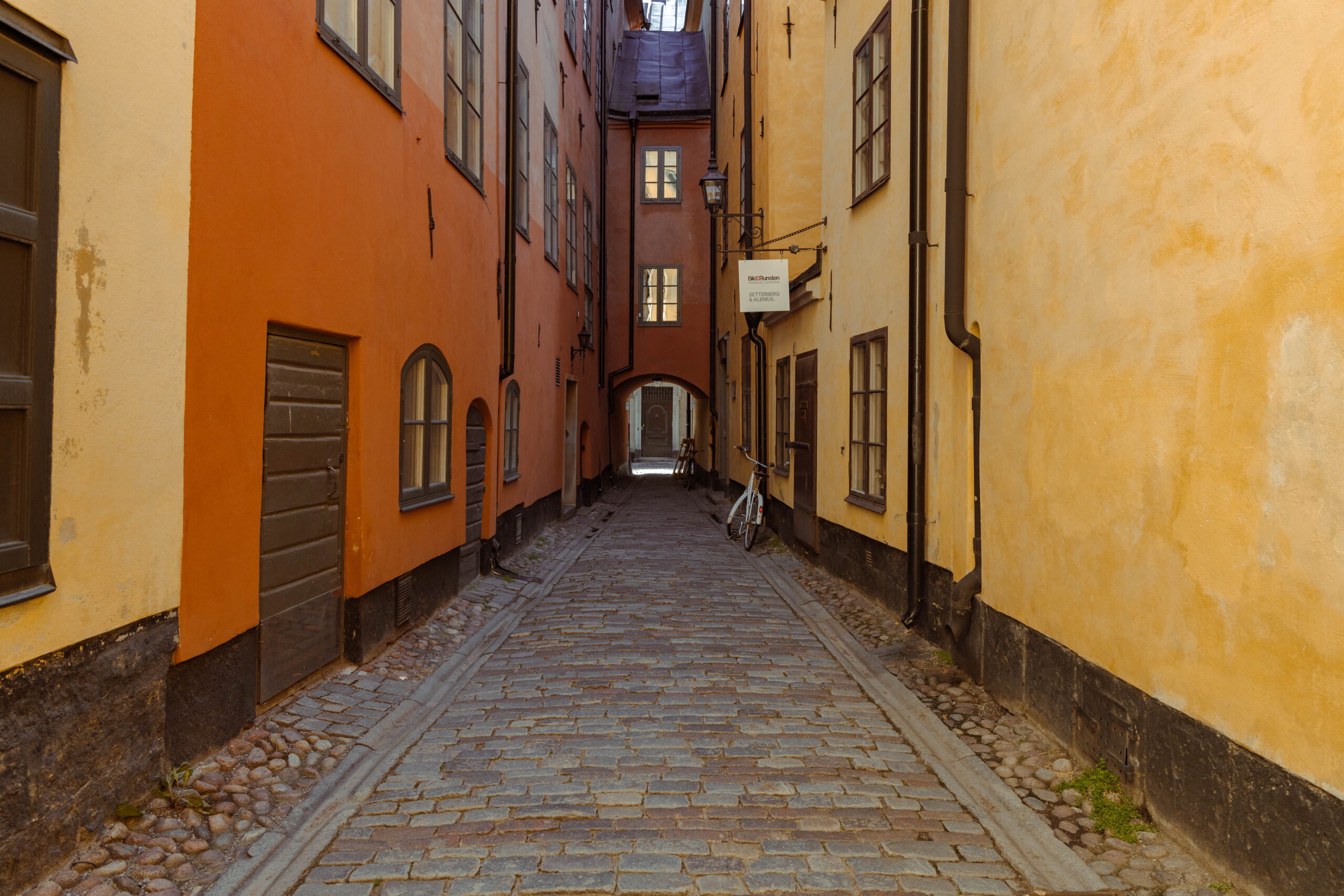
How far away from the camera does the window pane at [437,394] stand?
739cm

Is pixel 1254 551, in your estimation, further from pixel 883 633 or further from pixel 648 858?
pixel 883 633

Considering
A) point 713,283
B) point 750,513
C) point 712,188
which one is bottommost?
point 750,513

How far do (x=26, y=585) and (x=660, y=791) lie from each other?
8.26 ft

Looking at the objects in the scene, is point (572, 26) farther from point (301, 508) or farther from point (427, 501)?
point (301, 508)

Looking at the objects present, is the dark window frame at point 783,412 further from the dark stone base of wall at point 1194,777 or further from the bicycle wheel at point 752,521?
the dark stone base of wall at point 1194,777

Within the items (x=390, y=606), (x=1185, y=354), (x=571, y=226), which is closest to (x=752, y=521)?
(x=390, y=606)

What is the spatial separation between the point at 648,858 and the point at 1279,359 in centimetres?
272

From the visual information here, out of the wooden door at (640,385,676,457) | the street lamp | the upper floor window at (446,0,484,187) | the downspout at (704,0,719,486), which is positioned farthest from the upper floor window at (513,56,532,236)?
the wooden door at (640,385,676,457)

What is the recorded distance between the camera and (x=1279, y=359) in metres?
2.86

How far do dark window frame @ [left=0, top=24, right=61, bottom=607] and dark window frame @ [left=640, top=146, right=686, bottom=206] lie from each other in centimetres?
1997

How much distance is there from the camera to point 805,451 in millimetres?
10766

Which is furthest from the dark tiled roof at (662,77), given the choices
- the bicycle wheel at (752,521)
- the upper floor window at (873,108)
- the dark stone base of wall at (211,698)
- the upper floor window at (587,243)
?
the dark stone base of wall at (211,698)

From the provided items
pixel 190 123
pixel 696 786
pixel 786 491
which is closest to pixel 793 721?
pixel 696 786

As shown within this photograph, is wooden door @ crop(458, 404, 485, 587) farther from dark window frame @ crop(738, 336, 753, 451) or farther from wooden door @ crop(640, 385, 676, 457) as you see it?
wooden door @ crop(640, 385, 676, 457)
